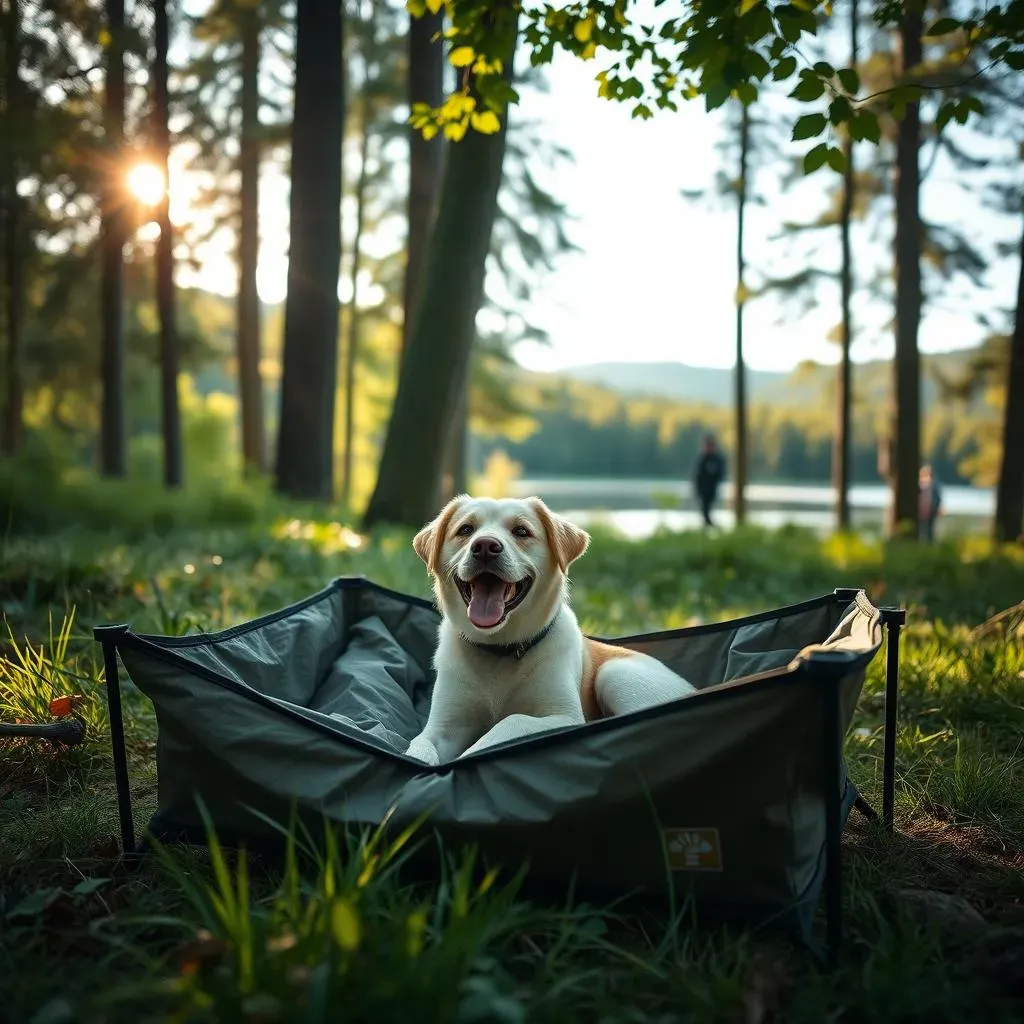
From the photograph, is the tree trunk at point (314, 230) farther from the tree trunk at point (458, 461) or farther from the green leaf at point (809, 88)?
the green leaf at point (809, 88)

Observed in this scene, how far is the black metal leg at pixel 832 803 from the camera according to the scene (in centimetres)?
207

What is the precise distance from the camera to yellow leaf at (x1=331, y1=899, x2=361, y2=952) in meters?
1.72

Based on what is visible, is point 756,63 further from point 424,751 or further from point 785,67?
point 424,751

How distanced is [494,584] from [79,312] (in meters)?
19.3

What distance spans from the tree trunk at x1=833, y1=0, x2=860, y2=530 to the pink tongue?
499 inches

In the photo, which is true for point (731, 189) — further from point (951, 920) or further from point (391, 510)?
point (951, 920)

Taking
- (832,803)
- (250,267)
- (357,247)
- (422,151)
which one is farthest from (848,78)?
(250,267)

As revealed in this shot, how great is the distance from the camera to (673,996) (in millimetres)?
2010

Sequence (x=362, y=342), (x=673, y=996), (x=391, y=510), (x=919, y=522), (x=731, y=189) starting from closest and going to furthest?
(x=673, y=996)
(x=391, y=510)
(x=919, y=522)
(x=731, y=189)
(x=362, y=342)

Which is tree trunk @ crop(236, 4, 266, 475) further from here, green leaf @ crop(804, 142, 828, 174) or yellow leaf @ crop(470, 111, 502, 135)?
green leaf @ crop(804, 142, 828, 174)

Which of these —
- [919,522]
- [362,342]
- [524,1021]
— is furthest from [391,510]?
[362,342]

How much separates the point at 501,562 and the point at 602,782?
1.18 m

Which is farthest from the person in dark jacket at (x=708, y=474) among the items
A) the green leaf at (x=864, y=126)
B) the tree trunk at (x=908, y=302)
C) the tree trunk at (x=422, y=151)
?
the green leaf at (x=864, y=126)

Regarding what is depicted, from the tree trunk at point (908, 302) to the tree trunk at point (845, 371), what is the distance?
923mm
